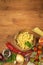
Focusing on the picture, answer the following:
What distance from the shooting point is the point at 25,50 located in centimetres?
192

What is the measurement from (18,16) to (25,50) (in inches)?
11.3

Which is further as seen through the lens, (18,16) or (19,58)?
(18,16)

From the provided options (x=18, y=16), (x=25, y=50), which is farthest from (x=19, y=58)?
(x=18, y=16)

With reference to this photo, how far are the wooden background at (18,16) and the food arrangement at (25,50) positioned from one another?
0.22ft

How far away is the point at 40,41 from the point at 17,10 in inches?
12.5

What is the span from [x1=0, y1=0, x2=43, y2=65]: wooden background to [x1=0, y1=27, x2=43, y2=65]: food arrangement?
68 millimetres

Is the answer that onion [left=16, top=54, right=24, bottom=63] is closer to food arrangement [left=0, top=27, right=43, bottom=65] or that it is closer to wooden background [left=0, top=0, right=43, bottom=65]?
food arrangement [left=0, top=27, right=43, bottom=65]

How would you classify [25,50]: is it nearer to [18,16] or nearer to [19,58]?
[19,58]

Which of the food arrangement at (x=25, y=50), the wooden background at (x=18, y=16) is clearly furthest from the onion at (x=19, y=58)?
the wooden background at (x=18, y=16)

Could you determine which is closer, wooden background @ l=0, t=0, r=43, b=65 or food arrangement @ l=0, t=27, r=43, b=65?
food arrangement @ l=0, t=27, r=43, b=65

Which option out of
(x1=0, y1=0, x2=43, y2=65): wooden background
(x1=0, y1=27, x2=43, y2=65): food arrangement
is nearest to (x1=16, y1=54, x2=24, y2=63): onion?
(x1=0, y1=27, x2=43, y2=65): food arrangement

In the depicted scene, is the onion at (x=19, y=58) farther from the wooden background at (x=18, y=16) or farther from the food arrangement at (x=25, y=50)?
the wooden background at (x=18, y=16)

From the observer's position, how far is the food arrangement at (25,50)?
1.90 meters

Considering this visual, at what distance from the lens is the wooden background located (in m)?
2.03
